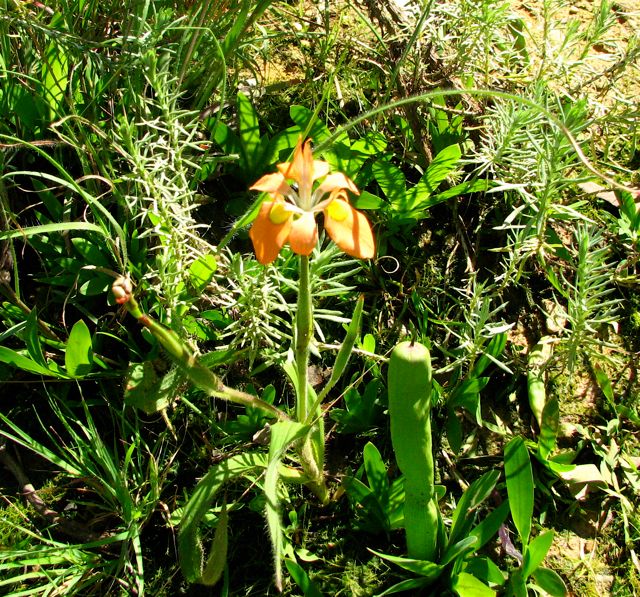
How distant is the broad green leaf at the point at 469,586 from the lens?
1.80 meters

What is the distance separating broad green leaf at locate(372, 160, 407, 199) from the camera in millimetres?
2365

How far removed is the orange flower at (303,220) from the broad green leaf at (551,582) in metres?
1.17

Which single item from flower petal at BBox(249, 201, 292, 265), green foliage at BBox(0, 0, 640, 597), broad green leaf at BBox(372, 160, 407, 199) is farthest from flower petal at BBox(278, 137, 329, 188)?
broad green leaf at BBox(372, 160, 407, 199)

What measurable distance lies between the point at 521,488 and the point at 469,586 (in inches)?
12.3

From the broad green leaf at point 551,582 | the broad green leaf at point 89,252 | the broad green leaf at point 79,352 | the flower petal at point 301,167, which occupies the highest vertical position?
the flower petal at point 301,167

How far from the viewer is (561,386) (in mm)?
2365

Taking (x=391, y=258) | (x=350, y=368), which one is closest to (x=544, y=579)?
(x=350, y=368)

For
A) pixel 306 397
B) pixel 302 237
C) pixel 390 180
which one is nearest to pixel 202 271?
pixel 306 397

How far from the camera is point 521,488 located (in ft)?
6.28

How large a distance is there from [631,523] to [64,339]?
194 centimetres

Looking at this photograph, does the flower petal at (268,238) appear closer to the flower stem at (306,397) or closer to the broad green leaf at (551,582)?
the flower stem at (306,397)

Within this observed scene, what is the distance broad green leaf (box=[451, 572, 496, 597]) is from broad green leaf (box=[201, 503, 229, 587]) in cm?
64

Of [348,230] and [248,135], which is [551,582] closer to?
[348,230]

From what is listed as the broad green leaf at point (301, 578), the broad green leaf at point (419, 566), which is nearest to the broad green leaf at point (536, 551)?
the broad green leaf at point (419, 566)
